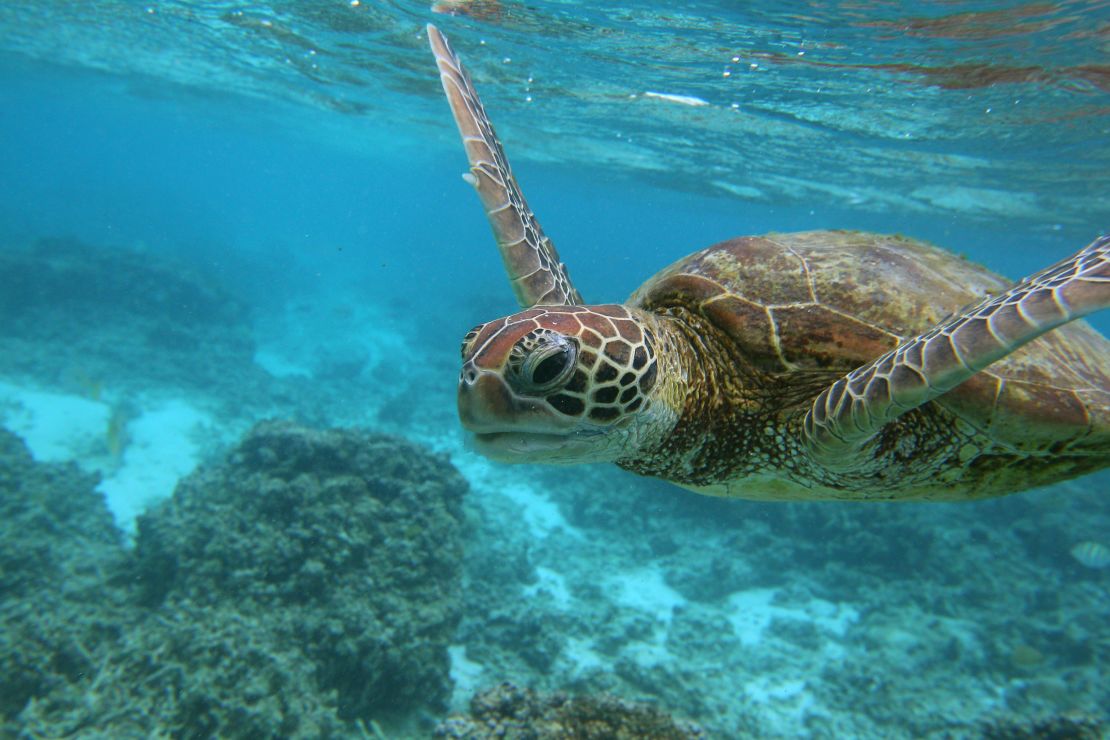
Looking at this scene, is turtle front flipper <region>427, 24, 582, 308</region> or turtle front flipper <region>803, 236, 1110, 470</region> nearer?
turtle front flipper <region>803, 236, 1110, 470</region>

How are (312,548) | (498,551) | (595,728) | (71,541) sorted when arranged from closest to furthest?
(595,728) → (312,548) → (71,541) → (498,551)

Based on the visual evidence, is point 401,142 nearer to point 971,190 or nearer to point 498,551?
point 971,190

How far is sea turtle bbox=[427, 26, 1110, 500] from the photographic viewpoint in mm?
1688

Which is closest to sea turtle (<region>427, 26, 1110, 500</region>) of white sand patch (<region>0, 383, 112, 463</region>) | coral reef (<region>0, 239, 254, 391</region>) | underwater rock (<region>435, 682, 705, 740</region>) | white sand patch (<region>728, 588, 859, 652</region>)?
underwater rock (<region>435, 682, 705, 740</region>)

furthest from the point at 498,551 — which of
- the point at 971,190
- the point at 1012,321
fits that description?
the point at 971,190

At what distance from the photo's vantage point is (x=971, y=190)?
1573 centimetres

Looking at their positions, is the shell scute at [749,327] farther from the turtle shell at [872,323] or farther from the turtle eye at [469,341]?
the turtle eye at [469,341]

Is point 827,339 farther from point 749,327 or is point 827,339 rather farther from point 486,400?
point 486,400

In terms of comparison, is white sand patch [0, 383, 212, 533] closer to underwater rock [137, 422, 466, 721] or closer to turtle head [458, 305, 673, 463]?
underwater rock [137, 422, 466, 721]

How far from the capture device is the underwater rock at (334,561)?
4.45 metres

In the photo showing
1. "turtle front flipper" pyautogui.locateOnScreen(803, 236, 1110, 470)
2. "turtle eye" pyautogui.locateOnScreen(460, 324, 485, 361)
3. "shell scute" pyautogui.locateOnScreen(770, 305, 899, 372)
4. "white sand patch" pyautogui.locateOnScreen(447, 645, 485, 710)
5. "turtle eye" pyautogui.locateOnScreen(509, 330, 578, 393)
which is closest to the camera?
"turtle front flipper" pyautogui.locateOnScreen(803, 236, 1110, 470)

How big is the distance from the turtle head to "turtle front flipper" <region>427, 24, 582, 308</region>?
0.88 metres

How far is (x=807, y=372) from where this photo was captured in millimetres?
2252

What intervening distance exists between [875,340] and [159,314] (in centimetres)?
1810
